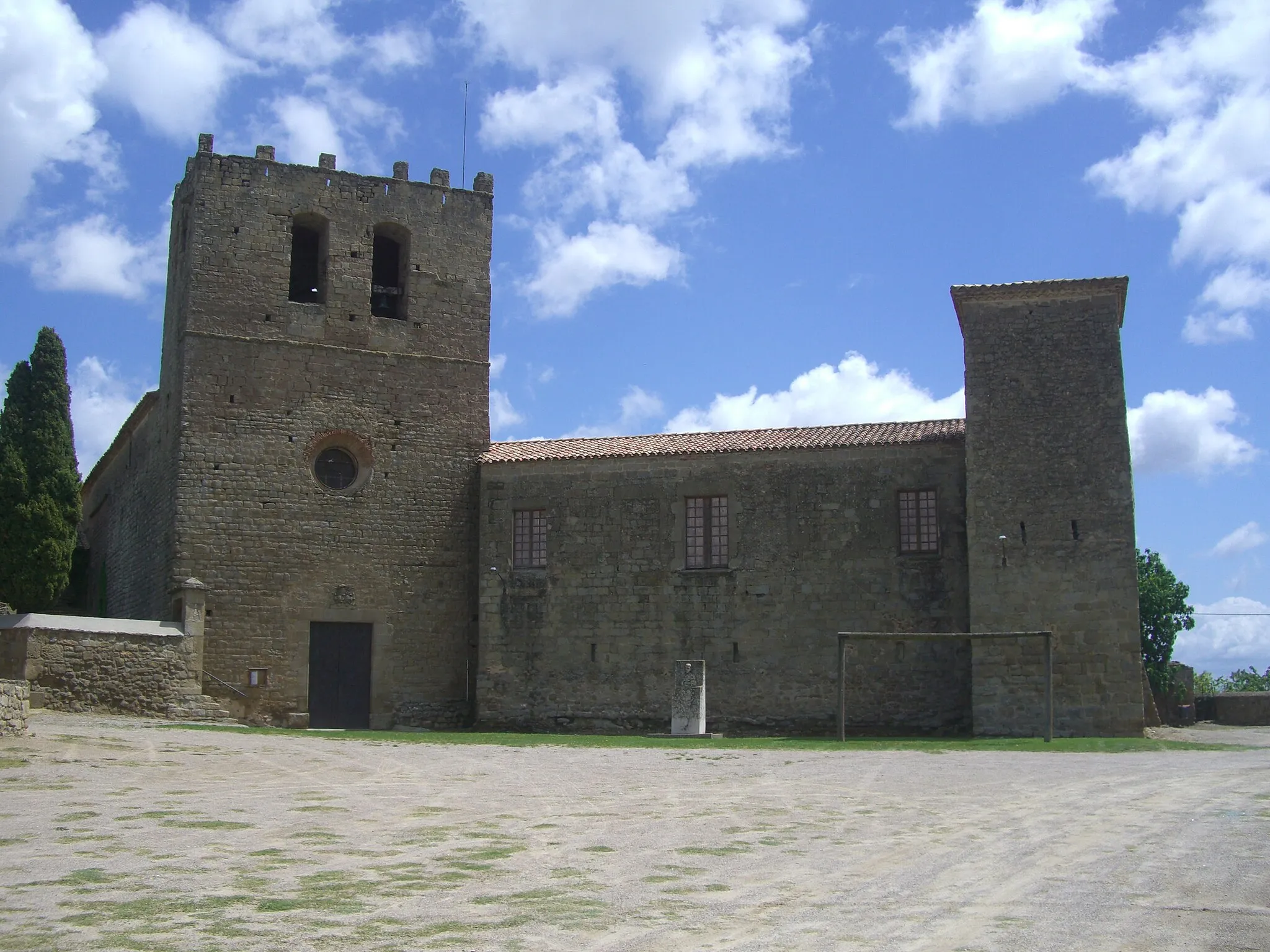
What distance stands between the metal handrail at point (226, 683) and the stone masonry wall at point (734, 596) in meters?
5.04

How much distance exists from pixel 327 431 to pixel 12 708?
39.0 feet

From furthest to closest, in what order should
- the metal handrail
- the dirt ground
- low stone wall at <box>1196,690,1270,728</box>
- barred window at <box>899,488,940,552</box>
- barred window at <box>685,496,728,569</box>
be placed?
1. low stone wall at <box>1196,690,1270,728</box>
2. barred window at <box>685,496,728,569</box>
3. barred window at <box>899,488,940,552</box>
4. the metal handrail
5. the dirt ground

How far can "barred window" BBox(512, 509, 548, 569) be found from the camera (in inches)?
1106

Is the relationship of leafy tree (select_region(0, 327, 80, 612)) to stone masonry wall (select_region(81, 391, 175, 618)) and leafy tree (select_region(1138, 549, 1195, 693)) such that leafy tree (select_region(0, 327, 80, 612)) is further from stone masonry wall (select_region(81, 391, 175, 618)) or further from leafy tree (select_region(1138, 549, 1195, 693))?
leafy tree (select_region(1138, 549, 1195, 693))

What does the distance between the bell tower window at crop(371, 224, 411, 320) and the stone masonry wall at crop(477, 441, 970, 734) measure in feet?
15.1

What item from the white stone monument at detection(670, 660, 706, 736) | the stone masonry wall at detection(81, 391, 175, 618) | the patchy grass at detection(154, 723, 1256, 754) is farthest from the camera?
the stone masonry wall at detection(81, 391, 175, 618)

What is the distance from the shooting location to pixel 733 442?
27.8 metres

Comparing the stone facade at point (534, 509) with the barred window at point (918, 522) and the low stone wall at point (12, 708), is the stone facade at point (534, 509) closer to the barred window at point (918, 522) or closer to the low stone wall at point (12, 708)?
the barred window at point (918, 522)

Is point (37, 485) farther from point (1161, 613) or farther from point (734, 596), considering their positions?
point (1161, 613)

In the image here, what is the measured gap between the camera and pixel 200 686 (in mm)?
25141

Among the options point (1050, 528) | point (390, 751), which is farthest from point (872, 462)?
point (390, 751)

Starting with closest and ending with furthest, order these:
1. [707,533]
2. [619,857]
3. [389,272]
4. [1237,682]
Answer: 1. [619,857]
2. [707,533]
3. [389,272]
4. [1237,682]

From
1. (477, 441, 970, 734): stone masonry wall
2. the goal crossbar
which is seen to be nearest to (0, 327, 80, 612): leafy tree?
(477, 441, 970, 734): stone masonry wall

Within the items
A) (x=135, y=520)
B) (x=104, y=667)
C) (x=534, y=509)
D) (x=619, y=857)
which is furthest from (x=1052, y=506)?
(x=135, y=520)
